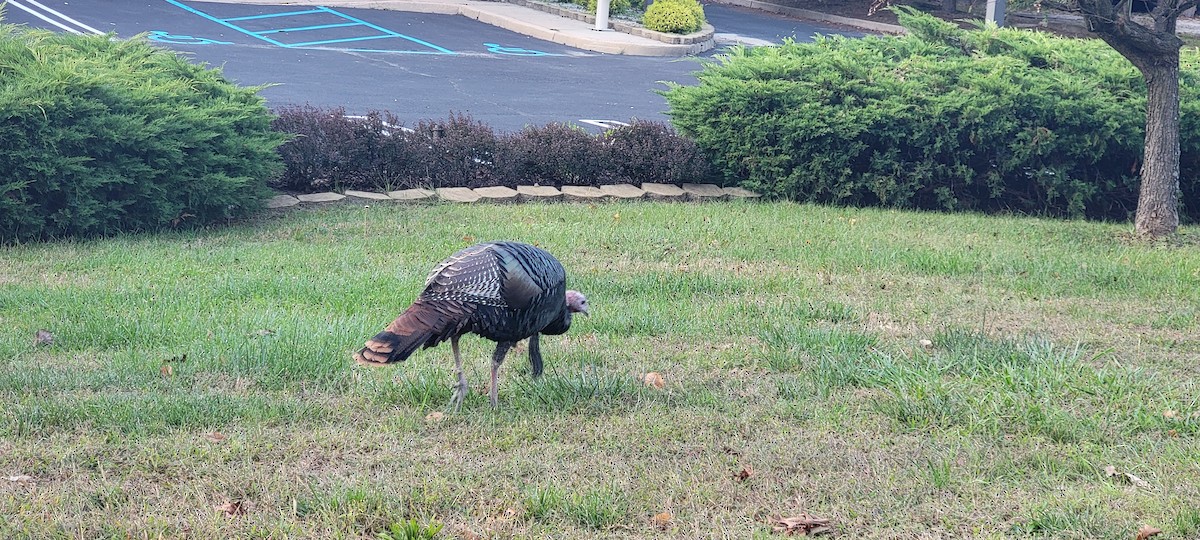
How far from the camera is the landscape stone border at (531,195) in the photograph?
952cm

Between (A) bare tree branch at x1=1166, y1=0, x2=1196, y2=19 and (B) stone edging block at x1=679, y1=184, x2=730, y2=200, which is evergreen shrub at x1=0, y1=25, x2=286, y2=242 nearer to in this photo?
(B) stone edging block at x1=679, y1=184, x2=730, y2=200

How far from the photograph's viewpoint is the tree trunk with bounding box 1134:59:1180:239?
8.35m

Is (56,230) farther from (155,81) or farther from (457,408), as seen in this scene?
(457,408)

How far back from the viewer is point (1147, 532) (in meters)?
3.48

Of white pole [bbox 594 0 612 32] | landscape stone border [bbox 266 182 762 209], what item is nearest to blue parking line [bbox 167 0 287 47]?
white pole [bbox 594 0 612 32]

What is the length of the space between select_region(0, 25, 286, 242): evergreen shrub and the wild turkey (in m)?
4.67

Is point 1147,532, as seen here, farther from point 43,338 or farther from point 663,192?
point 663,192

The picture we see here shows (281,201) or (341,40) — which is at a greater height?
(341,40)

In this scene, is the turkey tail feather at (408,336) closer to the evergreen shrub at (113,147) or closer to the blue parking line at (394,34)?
the evergreen shrub at (113,147)

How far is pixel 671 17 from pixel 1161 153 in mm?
16031

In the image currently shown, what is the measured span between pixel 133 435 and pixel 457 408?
48.4 inches

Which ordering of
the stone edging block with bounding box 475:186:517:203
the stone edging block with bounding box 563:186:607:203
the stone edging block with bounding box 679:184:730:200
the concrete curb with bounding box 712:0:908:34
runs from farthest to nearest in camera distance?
1. the concrete curb with bounding box 712:0:908:34
2. the stone edging block with bounding box 679:184:730:200
3. the stone edging block with bounding box 563:186:607:203
4. the stone edging block with bounding box 475:186:517:203

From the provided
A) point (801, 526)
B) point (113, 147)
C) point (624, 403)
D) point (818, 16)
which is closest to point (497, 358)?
point (624, 403)

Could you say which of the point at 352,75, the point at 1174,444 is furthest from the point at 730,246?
the point at 352,75
